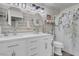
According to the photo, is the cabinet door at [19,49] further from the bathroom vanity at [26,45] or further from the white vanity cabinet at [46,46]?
the white vanity cabinet at [46,46]

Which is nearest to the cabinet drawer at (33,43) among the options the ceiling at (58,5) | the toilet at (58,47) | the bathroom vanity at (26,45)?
the bathroom vanity at (26,45)

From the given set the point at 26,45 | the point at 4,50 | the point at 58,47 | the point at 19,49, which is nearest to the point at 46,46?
the point at 58,47

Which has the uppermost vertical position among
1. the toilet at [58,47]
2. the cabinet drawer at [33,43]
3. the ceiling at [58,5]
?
the ceiling at [58,5]

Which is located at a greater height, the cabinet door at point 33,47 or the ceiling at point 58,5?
the ceiling at point 58,5

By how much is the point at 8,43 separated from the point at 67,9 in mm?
960

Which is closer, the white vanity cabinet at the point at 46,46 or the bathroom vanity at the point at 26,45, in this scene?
the bathroom vanity at the point at 26,45

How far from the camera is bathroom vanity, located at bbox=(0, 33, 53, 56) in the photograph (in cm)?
101

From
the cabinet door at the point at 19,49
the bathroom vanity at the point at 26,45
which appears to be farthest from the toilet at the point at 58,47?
the cabinet door at the point at 19,49

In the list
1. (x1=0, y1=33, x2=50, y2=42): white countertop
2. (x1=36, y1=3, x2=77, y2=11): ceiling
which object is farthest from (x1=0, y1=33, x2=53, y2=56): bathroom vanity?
(x1=36, y1=3, x2=77, y2=11): ceiling

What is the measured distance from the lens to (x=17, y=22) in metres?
1.18

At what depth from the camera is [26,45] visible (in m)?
1.17

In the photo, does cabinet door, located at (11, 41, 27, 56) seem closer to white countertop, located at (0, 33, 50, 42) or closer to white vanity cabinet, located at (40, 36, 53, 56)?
white countertop, located at (0, 33, 50, 42)

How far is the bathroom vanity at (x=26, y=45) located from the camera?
3.32 ft

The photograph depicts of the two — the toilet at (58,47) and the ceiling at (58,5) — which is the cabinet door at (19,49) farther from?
the ceiling at (58,5)
